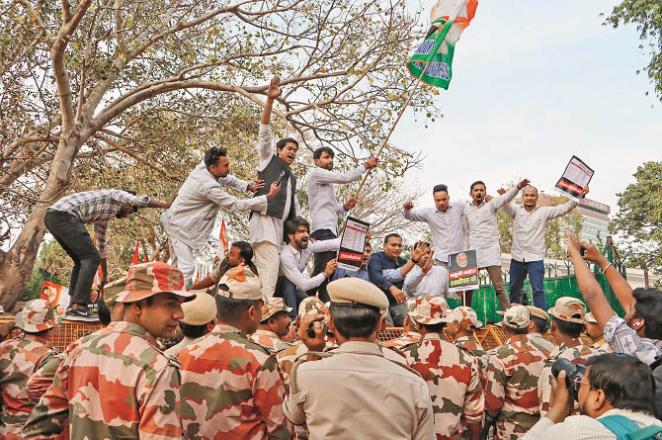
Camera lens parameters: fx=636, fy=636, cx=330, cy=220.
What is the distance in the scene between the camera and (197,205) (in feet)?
24.6

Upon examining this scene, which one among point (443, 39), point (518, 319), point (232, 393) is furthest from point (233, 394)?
point (443, 39)

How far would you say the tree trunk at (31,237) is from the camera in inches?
408

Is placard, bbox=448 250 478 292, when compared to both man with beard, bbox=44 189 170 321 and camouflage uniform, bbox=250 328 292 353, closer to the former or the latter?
man with beard, bbox=44 189 170 321

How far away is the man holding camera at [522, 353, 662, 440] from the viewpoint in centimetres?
227

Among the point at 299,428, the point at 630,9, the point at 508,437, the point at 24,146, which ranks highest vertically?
the point at 630,9

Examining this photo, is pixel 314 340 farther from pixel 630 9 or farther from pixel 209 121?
pixel 630 9

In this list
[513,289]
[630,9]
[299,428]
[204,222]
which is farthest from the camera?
[630,9]

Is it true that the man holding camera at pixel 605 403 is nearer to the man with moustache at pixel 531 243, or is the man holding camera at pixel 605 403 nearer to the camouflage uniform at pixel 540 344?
the camouflage uniform at pixel 540 344

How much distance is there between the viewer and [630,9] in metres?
17.9

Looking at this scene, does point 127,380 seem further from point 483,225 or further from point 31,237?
point 31,237

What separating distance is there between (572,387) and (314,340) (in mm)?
1891

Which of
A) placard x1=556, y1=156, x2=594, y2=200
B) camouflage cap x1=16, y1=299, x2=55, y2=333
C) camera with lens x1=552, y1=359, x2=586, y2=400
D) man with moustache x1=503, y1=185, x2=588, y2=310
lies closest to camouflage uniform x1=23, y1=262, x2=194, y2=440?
camera with lens x1=552, y1=359, x2=586, y2=400

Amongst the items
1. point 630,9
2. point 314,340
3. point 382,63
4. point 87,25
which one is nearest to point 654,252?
point 630,9

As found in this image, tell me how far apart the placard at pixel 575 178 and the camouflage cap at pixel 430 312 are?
196 inches
